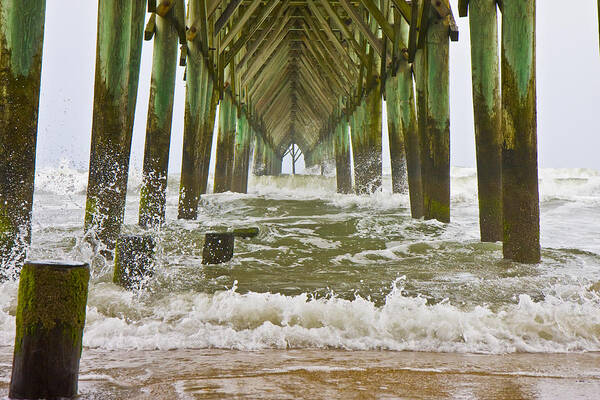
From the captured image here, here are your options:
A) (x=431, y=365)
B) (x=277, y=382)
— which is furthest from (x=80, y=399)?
(x=431, y=365)

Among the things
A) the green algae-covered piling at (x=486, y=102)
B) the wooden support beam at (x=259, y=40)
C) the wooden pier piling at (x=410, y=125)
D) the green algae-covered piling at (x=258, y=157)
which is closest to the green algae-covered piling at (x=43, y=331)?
the green algae-covered piling at (x=486, y=102)

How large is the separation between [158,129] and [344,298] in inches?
136

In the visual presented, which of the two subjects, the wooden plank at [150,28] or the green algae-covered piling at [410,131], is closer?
the wooden plank at [150,28]

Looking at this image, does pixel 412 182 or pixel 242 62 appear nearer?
pixel 412 182

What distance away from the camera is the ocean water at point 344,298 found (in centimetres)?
250

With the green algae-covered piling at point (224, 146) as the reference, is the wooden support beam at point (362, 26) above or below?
above

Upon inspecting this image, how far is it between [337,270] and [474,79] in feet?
7.27

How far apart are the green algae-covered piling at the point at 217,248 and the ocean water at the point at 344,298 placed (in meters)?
0.10

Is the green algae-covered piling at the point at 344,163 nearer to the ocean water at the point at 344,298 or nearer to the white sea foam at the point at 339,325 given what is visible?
the ocean water at the point at 344,298

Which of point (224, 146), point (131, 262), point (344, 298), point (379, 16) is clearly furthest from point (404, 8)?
point (224, 146)

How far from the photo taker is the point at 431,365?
7.05 ft

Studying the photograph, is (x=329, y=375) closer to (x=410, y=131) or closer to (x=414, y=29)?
(x=414, y=29)

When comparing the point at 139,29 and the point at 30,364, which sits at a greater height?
the point at 139,29

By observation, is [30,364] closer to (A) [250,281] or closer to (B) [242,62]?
(A) [250,281]
